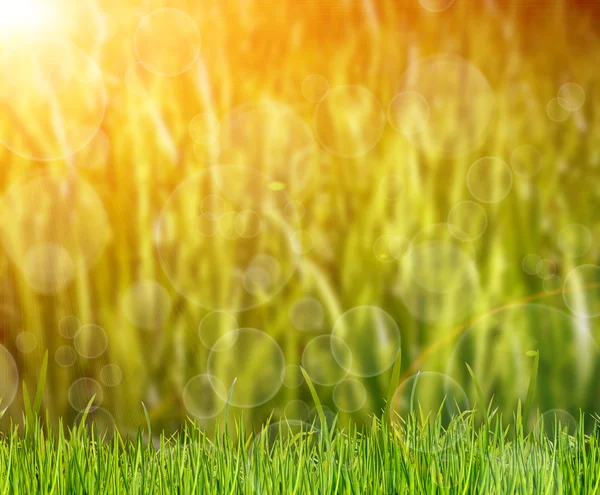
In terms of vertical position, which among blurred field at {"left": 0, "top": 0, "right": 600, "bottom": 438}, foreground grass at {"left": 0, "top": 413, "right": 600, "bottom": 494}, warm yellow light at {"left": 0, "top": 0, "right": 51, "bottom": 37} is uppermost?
warm yellow light at {"left": 0, "top": 0, "right": 51, "bottom": 37}

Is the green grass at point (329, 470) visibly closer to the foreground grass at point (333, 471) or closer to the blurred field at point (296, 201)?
the foreground grass at point (333, 471)

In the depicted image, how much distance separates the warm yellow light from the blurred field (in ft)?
0.12

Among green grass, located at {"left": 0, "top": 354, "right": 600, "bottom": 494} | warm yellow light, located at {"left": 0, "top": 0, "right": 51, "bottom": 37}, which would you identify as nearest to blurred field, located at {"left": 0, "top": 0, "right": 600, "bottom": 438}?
warm yellow light, located at {"left": 0, "top": 0, "right": 51, "bottom": 37}

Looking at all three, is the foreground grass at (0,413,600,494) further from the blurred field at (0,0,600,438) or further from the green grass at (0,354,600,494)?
the blurred field at (0,0,600,438)

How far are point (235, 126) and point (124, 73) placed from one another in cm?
32

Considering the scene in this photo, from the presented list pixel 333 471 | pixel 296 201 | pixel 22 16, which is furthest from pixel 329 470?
pixel 22 16

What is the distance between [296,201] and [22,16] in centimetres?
86

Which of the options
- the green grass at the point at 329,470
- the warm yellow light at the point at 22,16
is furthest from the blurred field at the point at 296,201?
the green grass at the point at 329,470

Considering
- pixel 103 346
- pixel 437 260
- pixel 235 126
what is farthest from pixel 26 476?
pixel 437 260

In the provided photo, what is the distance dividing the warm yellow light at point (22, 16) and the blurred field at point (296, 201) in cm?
4

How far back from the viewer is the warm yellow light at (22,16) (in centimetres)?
159

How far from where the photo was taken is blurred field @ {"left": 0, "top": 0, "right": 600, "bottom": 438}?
1590 millimetres

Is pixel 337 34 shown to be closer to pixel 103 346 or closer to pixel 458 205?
pixel 458 205

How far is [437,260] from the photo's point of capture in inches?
62.4
